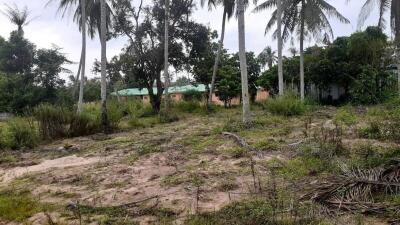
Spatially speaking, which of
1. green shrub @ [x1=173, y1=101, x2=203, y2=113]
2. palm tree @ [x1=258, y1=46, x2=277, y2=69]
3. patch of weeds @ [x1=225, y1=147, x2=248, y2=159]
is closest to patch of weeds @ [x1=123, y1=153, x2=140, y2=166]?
patch of weeds @ [x1=225, y1=147, x2=248, y2=159]

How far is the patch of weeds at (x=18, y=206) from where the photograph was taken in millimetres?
4829

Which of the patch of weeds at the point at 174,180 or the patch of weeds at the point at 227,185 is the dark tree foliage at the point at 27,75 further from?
the patch of weeds at the point at 227,185

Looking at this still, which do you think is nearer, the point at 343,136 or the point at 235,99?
the point at 343,136

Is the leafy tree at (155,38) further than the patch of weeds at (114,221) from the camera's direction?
Yes

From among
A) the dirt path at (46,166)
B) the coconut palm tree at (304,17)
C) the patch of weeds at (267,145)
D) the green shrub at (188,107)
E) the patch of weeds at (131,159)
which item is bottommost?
the dirt path at (46,166)

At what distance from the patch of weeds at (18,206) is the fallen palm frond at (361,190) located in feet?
10.6

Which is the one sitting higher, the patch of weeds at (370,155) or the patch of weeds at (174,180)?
the patch of weeds at (370,155)

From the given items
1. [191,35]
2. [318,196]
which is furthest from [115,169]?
[191,35]

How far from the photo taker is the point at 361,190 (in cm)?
434

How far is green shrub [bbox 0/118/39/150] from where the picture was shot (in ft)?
34.9

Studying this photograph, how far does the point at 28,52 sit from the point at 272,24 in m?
15.0

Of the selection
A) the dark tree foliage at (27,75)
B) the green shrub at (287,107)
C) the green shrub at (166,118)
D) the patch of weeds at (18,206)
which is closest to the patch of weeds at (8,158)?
the patch of weeds at (18,206)

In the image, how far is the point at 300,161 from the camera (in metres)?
6.25

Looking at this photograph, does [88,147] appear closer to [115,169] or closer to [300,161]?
[115,169]
